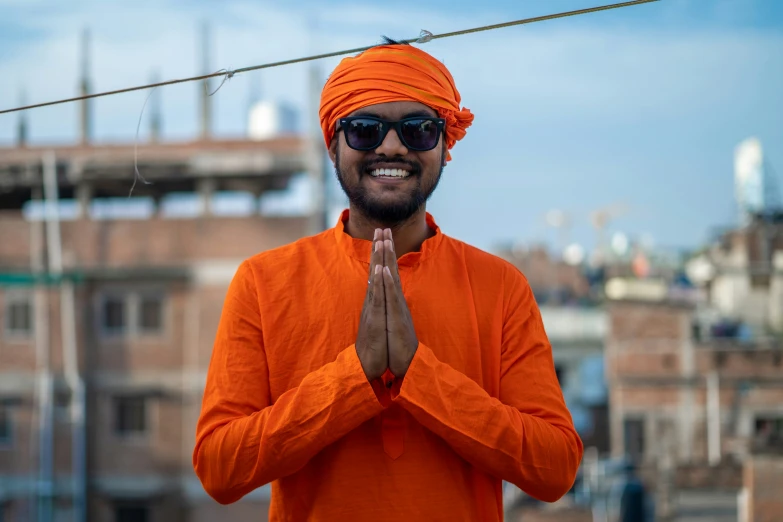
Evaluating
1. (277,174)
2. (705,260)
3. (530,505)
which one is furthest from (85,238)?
(705,260)

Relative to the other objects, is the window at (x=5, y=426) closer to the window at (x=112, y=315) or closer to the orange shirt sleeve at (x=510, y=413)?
the window at (x=112, y=315)

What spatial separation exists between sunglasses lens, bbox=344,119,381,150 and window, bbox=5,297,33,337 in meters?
20.9

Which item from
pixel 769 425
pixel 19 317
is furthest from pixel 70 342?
pixel 769 425

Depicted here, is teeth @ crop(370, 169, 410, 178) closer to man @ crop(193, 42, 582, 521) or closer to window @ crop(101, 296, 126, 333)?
man @ crop(193, 42, 582, 521)

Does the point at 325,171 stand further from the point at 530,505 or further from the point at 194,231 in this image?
the point at 530,505

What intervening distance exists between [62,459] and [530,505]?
9.10m

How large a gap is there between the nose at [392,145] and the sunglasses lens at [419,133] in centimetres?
1

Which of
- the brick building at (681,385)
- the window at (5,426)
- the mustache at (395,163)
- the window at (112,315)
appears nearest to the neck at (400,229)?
the mustache at (395,163)

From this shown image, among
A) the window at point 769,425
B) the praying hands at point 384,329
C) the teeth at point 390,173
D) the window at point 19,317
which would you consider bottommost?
the window at point 769,425

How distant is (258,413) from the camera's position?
1939mm

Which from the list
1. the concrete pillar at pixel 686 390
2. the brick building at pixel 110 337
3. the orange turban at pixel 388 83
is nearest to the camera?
the orange turban at pixel 388 83

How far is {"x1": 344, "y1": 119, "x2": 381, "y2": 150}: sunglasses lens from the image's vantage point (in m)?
2.04

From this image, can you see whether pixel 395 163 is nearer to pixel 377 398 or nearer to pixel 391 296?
pixel 391 296

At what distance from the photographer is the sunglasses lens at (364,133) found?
204 cm
